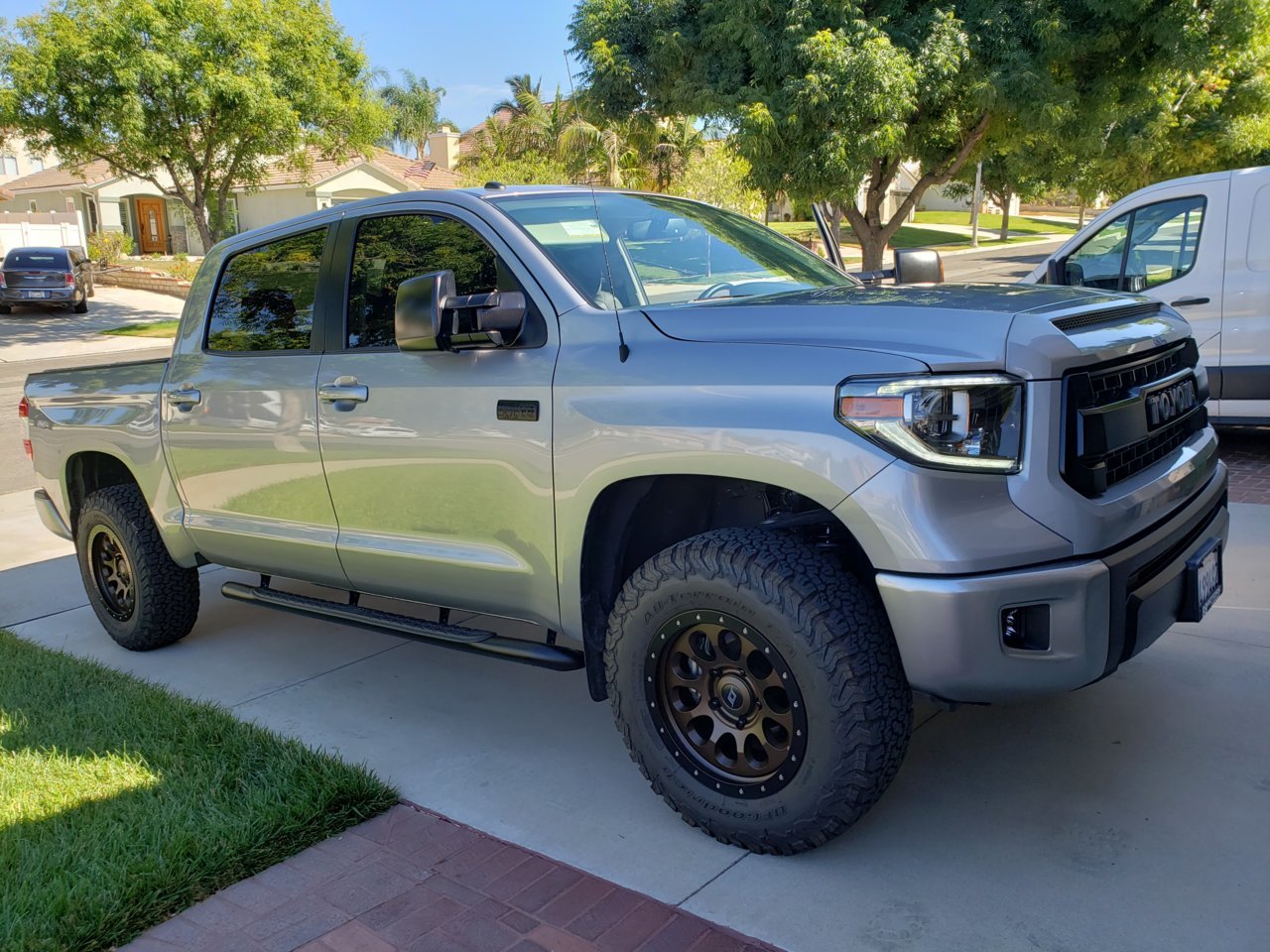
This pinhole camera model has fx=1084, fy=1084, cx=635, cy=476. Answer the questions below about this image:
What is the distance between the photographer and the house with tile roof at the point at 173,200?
4006cm

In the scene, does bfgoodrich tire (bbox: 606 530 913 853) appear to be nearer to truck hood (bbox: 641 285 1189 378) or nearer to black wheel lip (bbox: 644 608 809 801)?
black wheel lip (bbox: 644 608 809 801)

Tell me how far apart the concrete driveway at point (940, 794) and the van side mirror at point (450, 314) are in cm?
153

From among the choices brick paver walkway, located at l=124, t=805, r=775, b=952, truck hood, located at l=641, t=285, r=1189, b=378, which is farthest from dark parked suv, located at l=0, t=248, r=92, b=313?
truck hood, located at l=641, t=285, r=1189, b=378

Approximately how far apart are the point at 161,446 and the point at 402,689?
1568mm

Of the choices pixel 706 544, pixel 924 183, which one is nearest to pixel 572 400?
pixel 706 544

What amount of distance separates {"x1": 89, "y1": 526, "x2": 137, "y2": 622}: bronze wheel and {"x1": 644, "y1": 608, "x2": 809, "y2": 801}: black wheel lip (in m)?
3.18

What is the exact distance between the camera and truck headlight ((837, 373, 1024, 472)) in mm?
2699

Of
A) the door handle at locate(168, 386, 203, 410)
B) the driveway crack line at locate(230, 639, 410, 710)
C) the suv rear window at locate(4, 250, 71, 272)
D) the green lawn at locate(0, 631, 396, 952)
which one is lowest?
the driveway crack line at locate(230, 639, 410, 710)

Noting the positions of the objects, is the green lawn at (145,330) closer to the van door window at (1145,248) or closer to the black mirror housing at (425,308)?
the van door window at (1145,248)

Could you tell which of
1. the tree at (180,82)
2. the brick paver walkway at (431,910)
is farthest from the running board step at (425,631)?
the tree at (180,82)

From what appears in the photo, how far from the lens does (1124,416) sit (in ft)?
9.76

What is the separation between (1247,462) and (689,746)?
6.26m

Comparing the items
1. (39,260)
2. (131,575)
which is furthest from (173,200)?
(131,575)

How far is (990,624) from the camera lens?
267 cm
